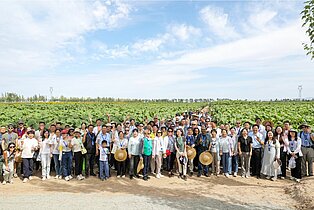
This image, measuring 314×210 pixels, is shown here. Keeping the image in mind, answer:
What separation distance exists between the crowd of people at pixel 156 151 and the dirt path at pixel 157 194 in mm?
473

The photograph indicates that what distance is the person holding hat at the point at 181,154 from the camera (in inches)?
392

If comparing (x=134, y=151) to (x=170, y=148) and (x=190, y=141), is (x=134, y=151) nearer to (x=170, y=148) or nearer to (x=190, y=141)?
(x=170, y=148)

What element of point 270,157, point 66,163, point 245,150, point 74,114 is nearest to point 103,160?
point 66,163

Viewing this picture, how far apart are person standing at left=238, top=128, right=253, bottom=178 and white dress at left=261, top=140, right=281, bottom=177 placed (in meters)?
0.53

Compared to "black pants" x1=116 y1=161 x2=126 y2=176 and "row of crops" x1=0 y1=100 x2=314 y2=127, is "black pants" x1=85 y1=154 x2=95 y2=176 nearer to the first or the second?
"black pants" x1=116 y1=161 x2=126 y2=176

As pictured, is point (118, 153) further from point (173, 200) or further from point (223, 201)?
point (223, 201)

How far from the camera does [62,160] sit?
9875mm

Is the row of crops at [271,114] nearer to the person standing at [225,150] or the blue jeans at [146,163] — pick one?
the person standing at [225,150]

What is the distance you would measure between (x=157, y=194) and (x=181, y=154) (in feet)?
7.67

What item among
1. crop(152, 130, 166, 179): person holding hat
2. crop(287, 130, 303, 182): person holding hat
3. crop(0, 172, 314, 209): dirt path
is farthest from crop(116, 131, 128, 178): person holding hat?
crop(287, 130, 303, 182): person holding hat

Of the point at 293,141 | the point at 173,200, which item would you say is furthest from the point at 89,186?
the point at 293,141

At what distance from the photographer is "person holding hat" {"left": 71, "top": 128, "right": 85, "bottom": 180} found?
9805 millimetres

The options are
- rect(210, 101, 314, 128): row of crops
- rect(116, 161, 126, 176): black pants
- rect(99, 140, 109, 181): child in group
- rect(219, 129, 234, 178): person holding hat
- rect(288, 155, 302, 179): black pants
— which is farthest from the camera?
rect(210, 101, 314, 128): row of crops

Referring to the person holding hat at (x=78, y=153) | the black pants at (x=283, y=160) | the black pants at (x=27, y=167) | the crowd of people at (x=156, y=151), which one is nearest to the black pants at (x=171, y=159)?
the crowd of people at (x=156, y=151)
